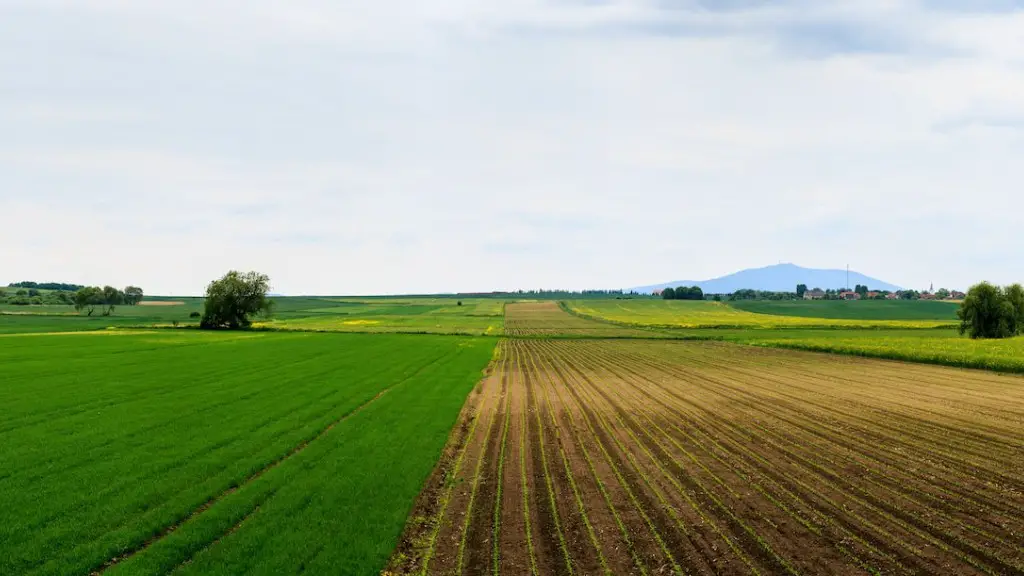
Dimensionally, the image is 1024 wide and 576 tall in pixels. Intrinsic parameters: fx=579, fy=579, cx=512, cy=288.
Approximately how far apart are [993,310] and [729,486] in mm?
89323

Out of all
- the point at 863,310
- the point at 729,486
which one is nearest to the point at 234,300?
the point at 729,486

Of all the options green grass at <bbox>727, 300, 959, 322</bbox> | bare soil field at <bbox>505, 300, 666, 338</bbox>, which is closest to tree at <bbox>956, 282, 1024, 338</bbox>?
bare soil field at <bbox>505, 300, 666, 338</bbox>

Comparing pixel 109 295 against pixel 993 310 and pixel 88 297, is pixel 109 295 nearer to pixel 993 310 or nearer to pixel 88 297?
pixel 88 297

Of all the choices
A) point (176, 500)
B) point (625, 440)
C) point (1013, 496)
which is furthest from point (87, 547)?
point (1013, 496)

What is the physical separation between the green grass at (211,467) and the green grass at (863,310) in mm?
142149

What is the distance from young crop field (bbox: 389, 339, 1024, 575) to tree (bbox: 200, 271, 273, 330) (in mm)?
85650

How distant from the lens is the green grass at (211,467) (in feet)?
Answer: 38.3

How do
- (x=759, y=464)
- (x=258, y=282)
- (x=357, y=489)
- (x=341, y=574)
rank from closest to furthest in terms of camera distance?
(x=341, y=574)
(x=357, y=489)
(x=759, y=464)
(x=258, y=282)

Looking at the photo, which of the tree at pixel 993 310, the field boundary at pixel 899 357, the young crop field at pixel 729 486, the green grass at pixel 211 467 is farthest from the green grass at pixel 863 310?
the green grass at pixel 211 467

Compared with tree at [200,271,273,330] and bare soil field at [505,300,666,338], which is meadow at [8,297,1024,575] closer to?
bare soil field at [505,300,666,338]

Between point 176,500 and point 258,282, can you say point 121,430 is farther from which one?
point 258,282

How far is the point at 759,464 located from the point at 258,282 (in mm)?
103859

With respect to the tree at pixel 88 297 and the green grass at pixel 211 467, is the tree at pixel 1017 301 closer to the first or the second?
the green grass at pixel 211 467

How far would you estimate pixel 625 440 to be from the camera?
2206cm
